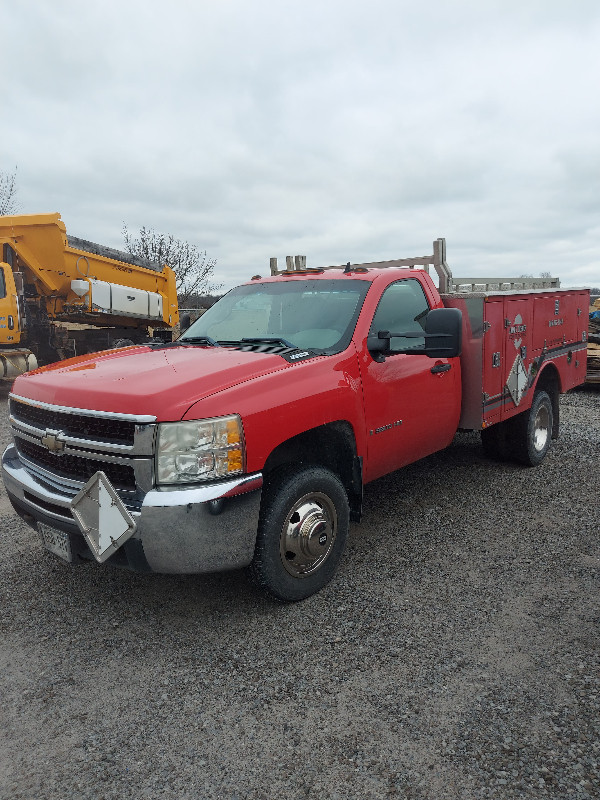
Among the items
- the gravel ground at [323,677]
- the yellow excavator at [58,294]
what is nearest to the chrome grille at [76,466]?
the gravel ground at [323,677]

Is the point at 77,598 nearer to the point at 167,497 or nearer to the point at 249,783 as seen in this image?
the point at 167,497

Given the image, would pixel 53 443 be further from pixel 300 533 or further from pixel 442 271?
pixel 442 271

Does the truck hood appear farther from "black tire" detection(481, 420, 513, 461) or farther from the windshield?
"black tire" detection(481, 420, 513, 461)

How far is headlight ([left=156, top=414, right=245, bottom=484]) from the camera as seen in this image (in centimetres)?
276

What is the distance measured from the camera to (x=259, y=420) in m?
2.97

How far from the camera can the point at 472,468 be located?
6.03 metres

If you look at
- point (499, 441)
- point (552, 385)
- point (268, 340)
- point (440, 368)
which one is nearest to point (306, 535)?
point (268, 340)

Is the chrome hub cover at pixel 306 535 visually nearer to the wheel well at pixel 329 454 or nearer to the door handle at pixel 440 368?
the wheel well at pixel 329 454

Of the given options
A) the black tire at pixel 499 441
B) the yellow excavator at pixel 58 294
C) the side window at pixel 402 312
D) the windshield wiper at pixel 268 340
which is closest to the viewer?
the windshield wiper at pixel 268 340

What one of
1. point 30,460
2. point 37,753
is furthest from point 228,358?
point 37,753

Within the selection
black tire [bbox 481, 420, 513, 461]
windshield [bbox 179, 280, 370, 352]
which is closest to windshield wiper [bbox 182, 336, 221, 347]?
windshield [bbox 179, 280, 370, 352]

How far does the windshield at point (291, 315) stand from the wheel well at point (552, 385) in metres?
2.86

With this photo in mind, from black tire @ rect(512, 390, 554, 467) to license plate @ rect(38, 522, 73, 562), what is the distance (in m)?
4.36

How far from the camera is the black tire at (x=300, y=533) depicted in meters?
3.11
